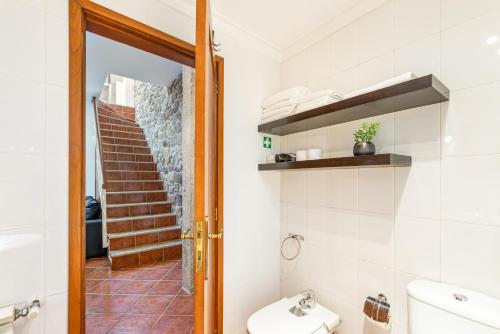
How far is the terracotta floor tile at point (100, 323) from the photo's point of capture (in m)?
1.72

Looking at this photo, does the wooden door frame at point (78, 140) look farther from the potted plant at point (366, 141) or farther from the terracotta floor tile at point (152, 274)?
the terracotta floor tile at point (152, 274)

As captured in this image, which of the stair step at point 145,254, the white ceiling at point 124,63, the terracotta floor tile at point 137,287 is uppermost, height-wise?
the white ceiling at point 124,63

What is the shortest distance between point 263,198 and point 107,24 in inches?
52.7

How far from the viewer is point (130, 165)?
4.08 metres

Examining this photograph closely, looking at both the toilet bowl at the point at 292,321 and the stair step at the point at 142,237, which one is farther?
the stair step at the point at 142,237

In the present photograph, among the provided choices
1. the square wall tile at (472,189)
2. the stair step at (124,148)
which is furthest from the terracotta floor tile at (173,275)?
the stair step at (124,148)

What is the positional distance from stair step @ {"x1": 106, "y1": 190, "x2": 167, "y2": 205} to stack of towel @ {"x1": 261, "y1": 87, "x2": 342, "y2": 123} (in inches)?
111

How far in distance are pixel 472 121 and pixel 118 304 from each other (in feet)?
9.13

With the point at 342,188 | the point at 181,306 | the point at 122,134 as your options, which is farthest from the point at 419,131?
the point at 122,134

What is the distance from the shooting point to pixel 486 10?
0.89m
